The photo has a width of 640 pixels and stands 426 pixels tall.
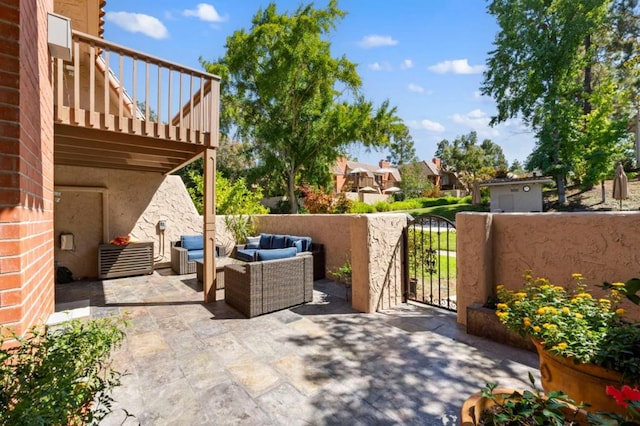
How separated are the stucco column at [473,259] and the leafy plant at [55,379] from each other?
13.4ft

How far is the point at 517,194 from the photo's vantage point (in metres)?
19.9

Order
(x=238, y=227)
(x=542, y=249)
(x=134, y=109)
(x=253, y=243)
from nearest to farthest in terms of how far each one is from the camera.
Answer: (x=542, y=249) → (x=134, y=109) → (x=253, y=243) → (x=238, y=227)

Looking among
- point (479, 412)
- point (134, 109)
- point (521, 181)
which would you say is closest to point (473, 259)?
point (479, 412)

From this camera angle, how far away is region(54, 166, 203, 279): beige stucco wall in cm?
748

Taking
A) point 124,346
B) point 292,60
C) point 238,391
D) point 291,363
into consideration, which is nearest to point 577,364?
point 291,363

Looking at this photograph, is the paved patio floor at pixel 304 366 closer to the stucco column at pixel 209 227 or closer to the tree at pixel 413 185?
the stucco column at pixel 209 227

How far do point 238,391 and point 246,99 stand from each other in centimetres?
1927

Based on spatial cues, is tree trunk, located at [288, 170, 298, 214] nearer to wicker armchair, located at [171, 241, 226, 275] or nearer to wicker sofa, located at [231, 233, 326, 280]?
wicker sofa, located at [231, 233, 326, 280]

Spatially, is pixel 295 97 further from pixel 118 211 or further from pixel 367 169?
pixel 367 169

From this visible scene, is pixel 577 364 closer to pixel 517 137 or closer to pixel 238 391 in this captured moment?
pixel 238 391

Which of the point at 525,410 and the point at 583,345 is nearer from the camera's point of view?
the point at 525,410

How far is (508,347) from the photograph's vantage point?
3.53 m

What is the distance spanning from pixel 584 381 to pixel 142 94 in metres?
6.45

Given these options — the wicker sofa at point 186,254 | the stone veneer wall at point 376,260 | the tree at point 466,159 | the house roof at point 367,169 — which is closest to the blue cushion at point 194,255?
the wicker sofa at point 186,254
